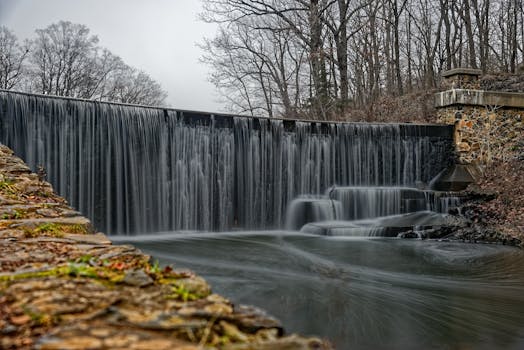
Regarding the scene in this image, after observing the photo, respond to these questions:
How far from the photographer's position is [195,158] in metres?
11.0

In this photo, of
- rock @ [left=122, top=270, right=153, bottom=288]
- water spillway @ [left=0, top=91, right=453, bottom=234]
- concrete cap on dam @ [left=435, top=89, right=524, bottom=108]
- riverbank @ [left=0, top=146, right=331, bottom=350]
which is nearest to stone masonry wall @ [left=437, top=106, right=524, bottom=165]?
concrete cap on dam @ [left=435, top=89, right=524, bottom=108]

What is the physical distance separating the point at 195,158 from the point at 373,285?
19.4 ft

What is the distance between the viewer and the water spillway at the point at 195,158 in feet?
30.4

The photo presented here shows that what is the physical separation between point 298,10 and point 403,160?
944cm

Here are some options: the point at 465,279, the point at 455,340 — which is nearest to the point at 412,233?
the point at 465,279

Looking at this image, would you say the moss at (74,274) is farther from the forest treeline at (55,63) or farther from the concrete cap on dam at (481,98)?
the forest treeline at (55,63)

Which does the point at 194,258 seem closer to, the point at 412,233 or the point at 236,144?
the point at 236,144

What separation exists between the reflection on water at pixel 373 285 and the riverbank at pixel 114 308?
2.36 metres

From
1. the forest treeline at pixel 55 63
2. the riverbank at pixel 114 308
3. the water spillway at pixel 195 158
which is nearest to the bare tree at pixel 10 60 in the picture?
the forest treeline at pixel 55 63

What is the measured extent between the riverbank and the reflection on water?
2.36 metres

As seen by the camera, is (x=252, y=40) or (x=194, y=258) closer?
(x=194, y=258)

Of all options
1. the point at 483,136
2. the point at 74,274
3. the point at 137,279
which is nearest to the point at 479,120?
the point at 483,136

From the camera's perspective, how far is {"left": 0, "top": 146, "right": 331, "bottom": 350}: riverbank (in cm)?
160

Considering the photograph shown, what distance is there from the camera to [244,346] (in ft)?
5.38
